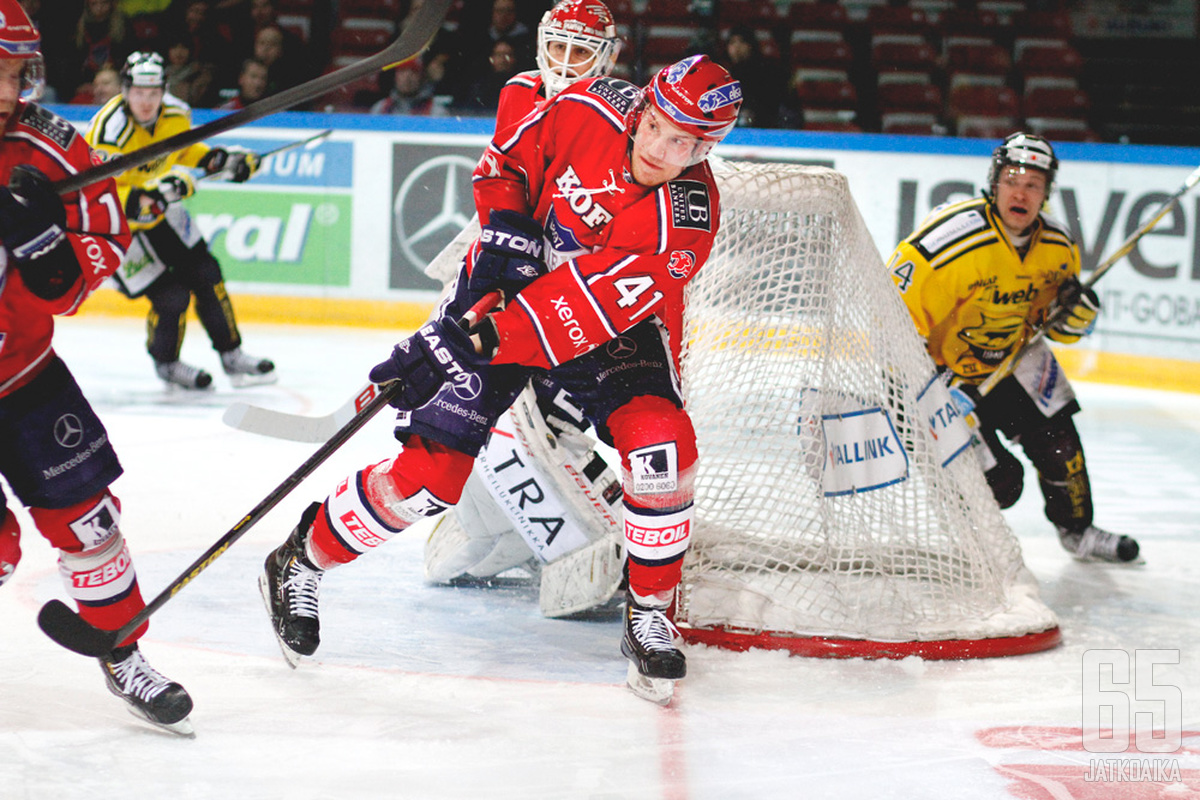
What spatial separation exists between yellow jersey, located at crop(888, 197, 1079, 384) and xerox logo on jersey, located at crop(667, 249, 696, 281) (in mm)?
1252

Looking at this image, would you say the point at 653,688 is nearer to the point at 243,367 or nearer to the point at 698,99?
the point at 698,99

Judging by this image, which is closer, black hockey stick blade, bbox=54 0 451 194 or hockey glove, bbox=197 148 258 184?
black hockey stick blade, bbox=54 0 451 194

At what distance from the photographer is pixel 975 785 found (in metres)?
2.11

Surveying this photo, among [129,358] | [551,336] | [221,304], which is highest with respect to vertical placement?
[551,336]

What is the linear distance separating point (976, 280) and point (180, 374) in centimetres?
333

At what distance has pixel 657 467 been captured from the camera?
2406 millimetres

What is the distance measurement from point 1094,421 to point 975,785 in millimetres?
3767

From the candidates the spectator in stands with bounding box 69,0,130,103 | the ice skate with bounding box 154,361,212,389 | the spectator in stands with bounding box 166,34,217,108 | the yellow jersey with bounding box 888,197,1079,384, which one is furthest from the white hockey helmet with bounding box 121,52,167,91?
the yellow jersey with bounding box 888,197,1079,384

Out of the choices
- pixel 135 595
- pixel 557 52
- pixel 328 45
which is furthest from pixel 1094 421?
pixel 328 45

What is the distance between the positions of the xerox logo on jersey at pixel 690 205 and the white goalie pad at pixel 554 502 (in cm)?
73

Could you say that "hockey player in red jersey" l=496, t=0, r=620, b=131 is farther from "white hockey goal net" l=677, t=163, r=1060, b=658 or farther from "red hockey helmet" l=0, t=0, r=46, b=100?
"red hockey helmet" l=0, t=0, r=46, b=100

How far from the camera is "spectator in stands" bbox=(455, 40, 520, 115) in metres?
7.12

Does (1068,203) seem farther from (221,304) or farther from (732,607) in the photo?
(732,607)

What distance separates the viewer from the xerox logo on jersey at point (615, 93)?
2.51m
